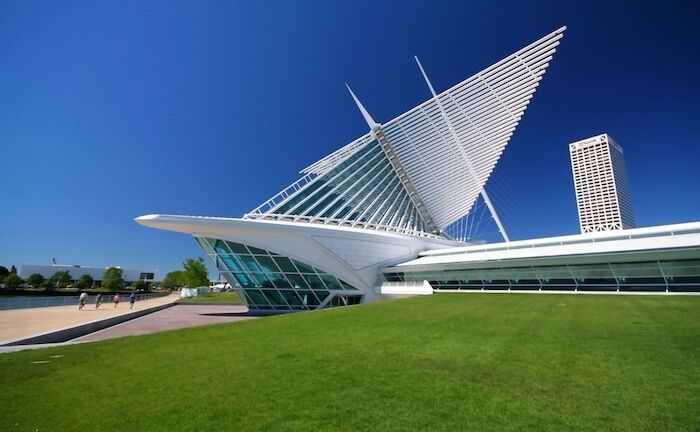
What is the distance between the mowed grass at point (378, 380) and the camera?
4.71 metres

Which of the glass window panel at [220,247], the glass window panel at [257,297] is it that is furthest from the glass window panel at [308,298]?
the glass window panel at [220,247]

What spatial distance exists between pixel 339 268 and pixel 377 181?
13677 millimetres

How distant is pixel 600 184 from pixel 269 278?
176225mm

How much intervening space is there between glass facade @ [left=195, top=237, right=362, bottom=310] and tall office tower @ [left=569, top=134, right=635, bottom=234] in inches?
6342

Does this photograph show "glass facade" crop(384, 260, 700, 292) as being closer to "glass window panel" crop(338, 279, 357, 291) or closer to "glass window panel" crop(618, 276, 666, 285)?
"glass window panel" crop(618, 276, 666, 285)

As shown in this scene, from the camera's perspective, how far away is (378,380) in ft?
20.5

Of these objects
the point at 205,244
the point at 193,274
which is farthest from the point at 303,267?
the point at 193,274

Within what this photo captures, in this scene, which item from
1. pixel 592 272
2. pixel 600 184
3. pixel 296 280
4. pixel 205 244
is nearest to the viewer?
pixel 592 272

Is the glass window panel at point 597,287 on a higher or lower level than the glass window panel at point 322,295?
lower

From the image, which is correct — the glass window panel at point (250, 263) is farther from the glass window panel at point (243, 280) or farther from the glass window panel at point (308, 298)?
the glass window panel at point (308, 298)

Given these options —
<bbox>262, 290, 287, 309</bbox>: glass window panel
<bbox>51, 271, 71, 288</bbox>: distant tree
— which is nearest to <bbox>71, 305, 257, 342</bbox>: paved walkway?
<bbox>262, 290, 287, 309</bbox>: glass window panel

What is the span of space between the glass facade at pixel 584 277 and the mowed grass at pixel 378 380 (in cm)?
1277

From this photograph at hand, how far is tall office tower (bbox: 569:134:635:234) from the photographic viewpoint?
153000mm

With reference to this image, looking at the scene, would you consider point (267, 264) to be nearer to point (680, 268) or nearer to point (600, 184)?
point (680, 268)
